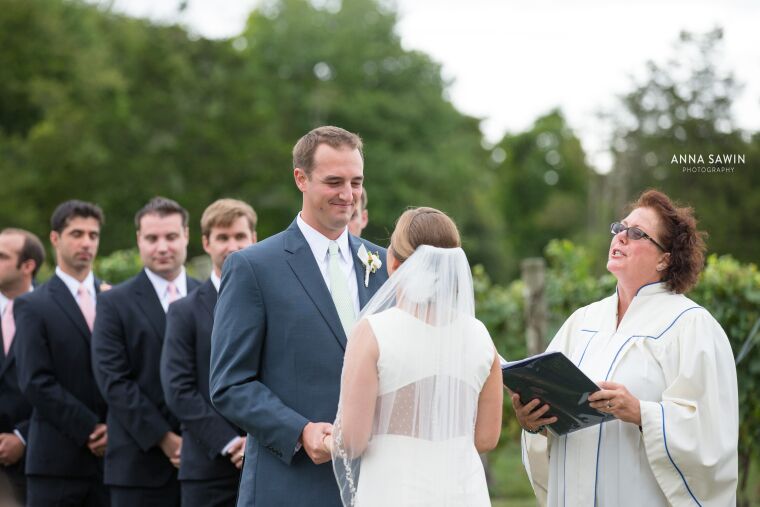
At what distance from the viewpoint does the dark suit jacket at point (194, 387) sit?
18.6 feet

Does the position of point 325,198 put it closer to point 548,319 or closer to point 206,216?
point 206,216

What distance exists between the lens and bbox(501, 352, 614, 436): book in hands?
14.0 feet

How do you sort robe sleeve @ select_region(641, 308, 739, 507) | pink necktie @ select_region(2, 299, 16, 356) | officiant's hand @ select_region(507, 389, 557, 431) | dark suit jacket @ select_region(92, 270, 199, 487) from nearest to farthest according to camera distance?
robe sleeve @ select_region(641, 308, 739, 507)
officiant's hand @ select_region(507, 389, 557, 431)
dark suit jacket @ select_region(92, 270, 199, 487)
pink necktie @ select_region(2, 299, 16, 356)

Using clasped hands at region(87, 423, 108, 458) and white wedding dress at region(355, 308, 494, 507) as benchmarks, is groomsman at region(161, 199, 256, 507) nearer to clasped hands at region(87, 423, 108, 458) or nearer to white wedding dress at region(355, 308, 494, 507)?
clasped hands at region(87, 423, 108, 458)

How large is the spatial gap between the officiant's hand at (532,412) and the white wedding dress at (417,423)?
1001mm

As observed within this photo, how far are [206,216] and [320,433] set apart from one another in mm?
2666

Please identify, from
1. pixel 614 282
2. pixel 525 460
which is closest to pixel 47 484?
pixel 525 460

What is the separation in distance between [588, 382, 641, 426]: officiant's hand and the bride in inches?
33.9

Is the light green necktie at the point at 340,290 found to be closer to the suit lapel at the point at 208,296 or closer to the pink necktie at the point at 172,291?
the suit lapel at the point at 208,296

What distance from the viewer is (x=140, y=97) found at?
3644cm

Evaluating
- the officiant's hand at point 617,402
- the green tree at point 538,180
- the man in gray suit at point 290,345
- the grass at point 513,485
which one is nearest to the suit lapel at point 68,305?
the man in gray suit at point 290,345

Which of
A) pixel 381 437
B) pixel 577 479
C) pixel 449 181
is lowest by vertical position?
pixel 577 479

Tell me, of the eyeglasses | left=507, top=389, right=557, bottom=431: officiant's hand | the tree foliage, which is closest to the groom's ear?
left=507, top=389, right=557, bottom=431: officiant's hand

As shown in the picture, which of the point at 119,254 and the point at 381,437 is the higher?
the point at 119,254
